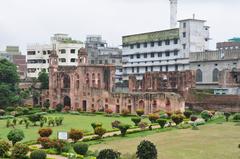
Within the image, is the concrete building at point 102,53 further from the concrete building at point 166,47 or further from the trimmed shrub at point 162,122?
the trimmed shrub at point 162,122

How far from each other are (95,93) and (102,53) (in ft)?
112

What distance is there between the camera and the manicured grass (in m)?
26.6

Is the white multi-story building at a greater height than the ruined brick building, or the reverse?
the white multi-story building

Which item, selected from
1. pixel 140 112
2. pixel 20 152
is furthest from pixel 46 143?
pixel 140 112

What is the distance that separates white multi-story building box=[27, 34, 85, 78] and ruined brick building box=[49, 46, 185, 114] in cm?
1634

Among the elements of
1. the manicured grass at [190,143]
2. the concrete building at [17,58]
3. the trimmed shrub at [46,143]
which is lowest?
the manicured grass at [190,143]

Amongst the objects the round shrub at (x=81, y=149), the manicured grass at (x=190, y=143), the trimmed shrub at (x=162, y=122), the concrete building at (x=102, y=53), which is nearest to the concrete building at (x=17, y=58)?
the concrete building at (x=102, y=53)

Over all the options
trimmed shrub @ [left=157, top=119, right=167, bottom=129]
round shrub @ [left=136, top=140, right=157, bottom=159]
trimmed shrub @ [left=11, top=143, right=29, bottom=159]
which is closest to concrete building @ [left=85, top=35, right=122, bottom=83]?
trimmed shrub @ [left=157, top=119, right=167, bottom=129]

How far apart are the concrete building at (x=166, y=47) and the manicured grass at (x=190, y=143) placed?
2995 cm

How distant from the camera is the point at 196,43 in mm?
69188

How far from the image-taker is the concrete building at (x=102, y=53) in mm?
88938

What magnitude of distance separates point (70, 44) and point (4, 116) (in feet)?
113

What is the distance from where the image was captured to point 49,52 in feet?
278

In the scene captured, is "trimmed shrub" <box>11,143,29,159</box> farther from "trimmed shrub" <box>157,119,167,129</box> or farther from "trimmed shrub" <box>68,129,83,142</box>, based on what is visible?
"trimmed shrub" <box>157,119,167,129</box>
